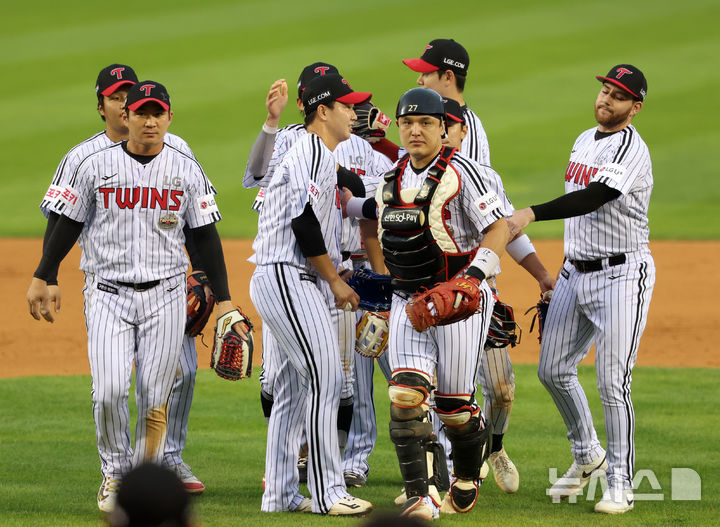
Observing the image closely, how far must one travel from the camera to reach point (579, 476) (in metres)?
6.55

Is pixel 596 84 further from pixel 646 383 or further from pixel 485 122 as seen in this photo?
pixel 646 383

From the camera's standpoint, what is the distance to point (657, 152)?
2369 centimetres

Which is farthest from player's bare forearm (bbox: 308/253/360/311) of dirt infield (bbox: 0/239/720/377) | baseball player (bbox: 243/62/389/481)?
dirt infield (bbox: 0/239/720/377)

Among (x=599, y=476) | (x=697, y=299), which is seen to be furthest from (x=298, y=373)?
(x=697, y=299)

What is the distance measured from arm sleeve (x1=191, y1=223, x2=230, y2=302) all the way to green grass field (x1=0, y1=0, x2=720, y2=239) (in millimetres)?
12820

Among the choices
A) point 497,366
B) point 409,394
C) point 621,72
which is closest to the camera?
point 409,394

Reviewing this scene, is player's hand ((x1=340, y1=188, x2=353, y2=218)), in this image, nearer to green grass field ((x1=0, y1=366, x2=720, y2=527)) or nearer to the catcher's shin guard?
the catcher's shin guard

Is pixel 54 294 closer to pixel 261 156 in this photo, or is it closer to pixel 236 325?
pixel 236 325

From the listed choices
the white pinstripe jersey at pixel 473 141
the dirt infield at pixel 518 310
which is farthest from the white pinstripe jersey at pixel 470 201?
the dirt infield at pixel 518 310

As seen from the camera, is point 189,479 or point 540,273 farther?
point 540,273

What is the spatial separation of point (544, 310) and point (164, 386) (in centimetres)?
231

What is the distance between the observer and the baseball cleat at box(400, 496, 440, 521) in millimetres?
5336

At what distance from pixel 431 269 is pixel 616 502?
1594mm

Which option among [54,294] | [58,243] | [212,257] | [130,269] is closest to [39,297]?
[54,294]
